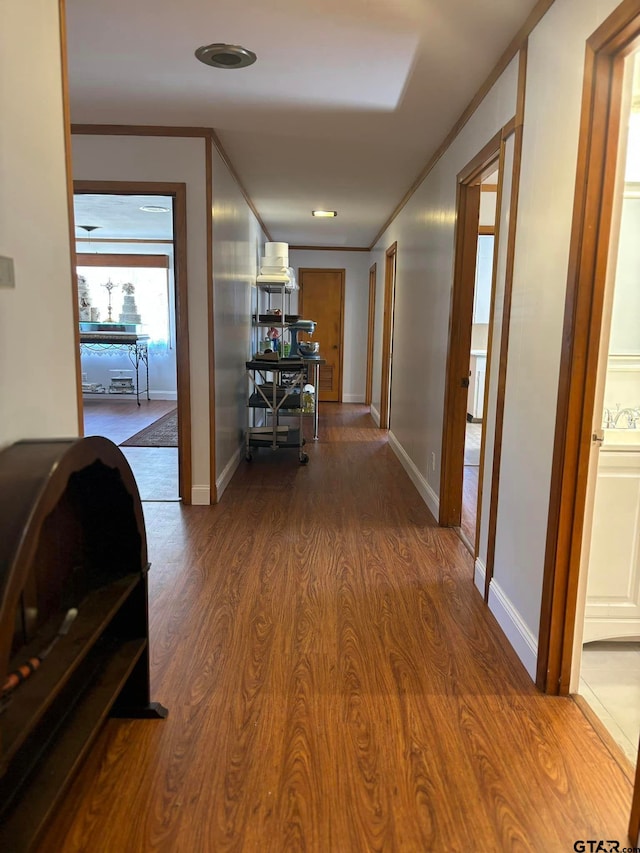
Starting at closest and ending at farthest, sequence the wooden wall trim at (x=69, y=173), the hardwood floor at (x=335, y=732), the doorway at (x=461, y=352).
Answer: the hardwood floor at (x=335, y=732) < the wooden wall trim at (x=69, y=173) < the doorway at (x=461, y=352)

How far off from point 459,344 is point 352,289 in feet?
18.3

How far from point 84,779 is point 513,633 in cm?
152

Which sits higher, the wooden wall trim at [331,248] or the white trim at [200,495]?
the wooden wall trim at [331,248]

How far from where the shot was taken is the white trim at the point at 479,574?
2.67 meters

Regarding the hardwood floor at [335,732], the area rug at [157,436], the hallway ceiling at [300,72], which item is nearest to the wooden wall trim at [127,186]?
the hallway ceiling at [300,72]

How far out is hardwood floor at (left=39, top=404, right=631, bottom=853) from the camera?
1437 mm

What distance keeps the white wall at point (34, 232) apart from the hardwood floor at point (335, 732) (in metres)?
0.96

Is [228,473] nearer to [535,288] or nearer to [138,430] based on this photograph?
[138,430]

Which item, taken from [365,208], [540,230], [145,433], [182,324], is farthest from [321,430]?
[540,230]

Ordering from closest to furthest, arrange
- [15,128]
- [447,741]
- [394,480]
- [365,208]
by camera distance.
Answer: [15,128] → [447,741] → [394,480] → [365,208]

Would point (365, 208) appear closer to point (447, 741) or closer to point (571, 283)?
point (571, 283)

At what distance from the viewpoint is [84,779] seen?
158cm

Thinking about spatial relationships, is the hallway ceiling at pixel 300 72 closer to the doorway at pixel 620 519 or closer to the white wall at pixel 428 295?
the white wall at pixel 428 295

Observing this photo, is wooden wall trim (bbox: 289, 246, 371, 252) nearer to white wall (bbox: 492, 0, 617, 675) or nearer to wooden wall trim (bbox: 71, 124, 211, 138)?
wooden wall trim (bbox: 71, 124, 211, 138)
